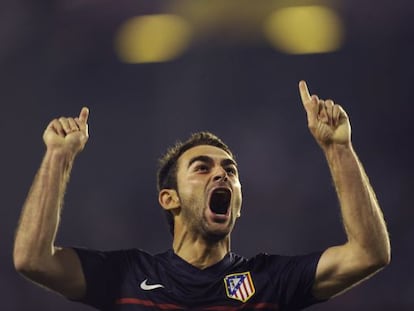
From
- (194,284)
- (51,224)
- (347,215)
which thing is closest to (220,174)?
(194,284)

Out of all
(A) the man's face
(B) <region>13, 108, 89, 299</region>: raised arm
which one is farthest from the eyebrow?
(B) <region>13, 108, 89, 299</region>: raised arm

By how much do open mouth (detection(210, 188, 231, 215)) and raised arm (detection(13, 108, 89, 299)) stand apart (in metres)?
0.63

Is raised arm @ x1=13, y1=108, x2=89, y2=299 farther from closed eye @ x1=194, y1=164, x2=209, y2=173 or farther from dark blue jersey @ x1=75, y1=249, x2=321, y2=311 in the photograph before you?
closed eye @ x1=194, y1=164, x2=209, y2=173

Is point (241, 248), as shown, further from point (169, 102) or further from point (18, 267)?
point (18, 267)

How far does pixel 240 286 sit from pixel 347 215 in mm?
500

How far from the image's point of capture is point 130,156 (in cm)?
641

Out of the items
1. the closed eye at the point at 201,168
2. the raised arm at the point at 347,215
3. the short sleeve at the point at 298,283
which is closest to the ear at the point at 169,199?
the closed eye at the point at 201,168

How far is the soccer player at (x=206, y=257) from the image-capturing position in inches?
121

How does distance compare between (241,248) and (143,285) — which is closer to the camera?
(143,285)

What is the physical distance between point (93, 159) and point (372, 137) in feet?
6.95

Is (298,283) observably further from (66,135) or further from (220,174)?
(66,135)

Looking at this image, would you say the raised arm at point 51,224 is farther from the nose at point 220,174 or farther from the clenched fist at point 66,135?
the nose at point 220,174

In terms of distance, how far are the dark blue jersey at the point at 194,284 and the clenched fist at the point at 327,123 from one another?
47cm

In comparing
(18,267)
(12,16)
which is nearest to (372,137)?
(12,16)
